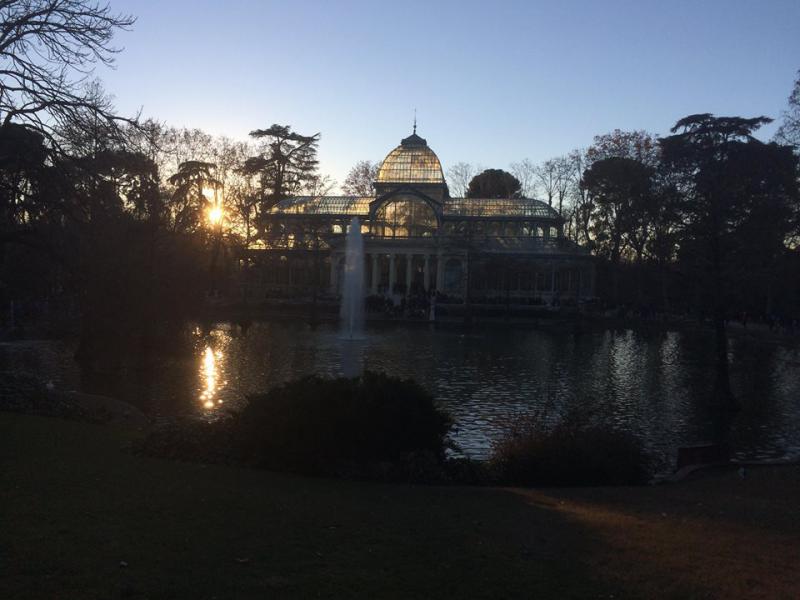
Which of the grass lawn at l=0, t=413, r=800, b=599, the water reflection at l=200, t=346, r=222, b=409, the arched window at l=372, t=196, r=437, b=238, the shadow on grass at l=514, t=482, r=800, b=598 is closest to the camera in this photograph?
the grass lawn at l=0, t=413, r=800, b=599

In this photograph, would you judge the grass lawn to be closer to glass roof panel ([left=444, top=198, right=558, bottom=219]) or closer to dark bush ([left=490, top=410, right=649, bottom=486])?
dark bush ([left=490, top=410, right=649, bottom=486])

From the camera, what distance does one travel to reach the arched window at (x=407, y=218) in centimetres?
6569

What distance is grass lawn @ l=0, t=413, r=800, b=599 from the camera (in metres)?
5.44

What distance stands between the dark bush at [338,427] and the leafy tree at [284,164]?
56.7 meters

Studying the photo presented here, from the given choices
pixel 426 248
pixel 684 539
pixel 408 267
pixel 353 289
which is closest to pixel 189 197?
Result: pixel 353 289

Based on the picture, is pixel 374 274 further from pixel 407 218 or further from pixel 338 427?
pixel 338 427

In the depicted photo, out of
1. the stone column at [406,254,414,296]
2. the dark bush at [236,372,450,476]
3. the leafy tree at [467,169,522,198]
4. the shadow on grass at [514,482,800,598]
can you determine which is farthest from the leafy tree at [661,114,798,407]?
the leafy tree at [467,169,522,198]

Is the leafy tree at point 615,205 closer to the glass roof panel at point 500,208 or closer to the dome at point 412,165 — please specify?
the glass roof panel at point 500,208

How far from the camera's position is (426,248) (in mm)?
65125

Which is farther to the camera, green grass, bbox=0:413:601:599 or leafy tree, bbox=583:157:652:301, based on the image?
leafy tree, bbox=583:157:652:301

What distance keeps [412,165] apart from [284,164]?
11954 millimetres

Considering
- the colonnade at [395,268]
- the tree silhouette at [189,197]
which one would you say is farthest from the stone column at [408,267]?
the tree silhouette at [189,197]

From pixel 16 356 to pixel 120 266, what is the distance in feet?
24.6

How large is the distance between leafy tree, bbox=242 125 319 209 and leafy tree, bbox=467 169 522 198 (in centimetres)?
2460
